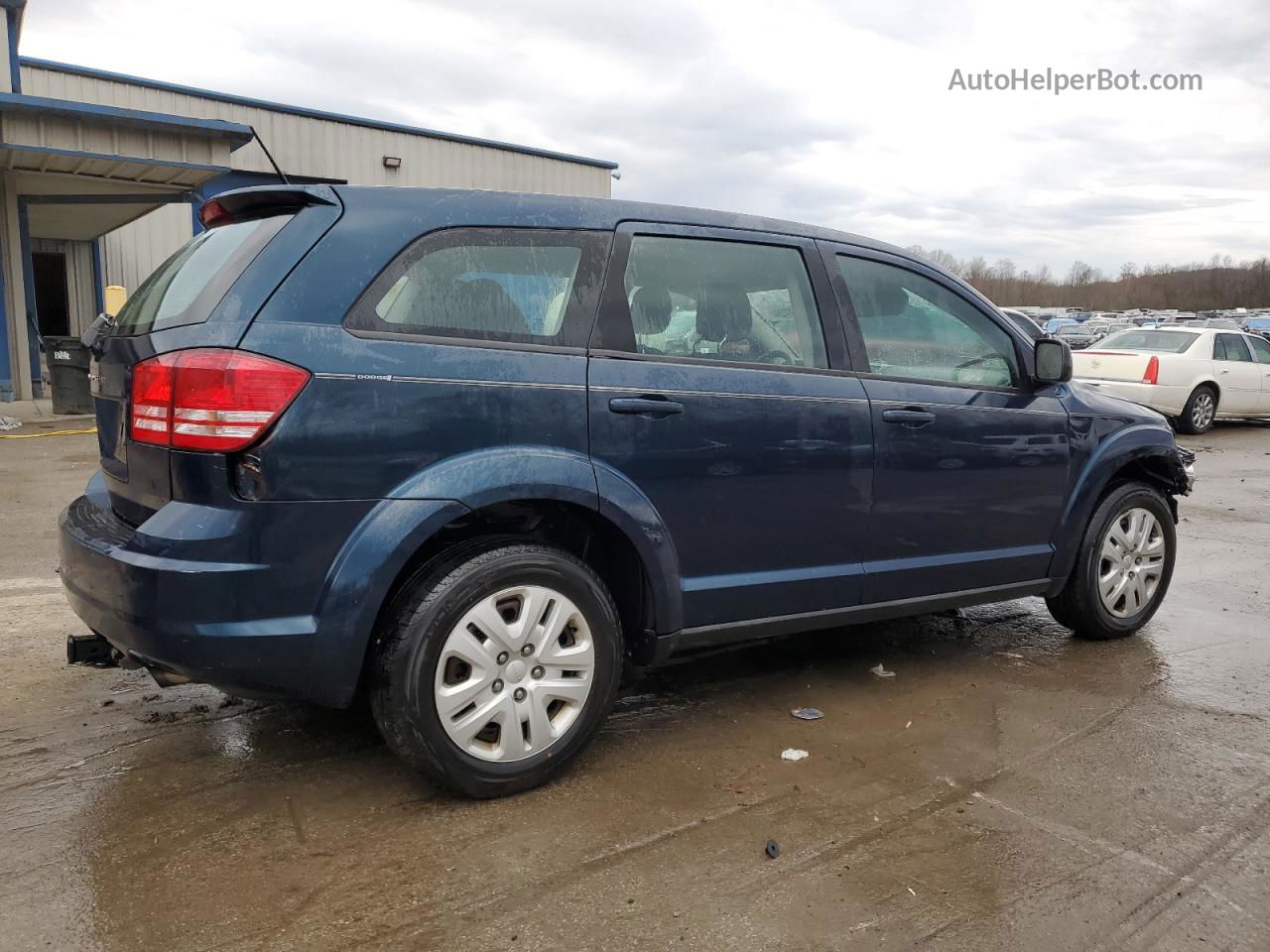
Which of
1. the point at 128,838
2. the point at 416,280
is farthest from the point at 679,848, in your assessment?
the point at 416,280

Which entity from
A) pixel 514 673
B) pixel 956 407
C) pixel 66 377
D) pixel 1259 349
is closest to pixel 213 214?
pixel 514 673

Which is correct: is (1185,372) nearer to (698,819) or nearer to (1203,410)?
(1203,410)

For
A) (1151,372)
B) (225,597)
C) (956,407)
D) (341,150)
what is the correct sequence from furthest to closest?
(341,150)
(1151,372)
(956,407)
(225,597)

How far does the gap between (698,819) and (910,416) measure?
177 centimetres

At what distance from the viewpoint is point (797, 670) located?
14.5 ft

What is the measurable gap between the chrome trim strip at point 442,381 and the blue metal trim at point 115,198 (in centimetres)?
1527

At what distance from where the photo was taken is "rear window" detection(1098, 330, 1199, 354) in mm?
15599

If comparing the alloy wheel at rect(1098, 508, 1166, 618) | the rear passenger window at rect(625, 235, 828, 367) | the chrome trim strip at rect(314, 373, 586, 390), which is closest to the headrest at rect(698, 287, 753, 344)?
the rear passenger window at rect(625, 235, 828, 367)

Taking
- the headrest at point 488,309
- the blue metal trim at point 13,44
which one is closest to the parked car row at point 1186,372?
the headrest at point 488,309

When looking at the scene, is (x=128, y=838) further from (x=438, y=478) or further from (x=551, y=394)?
(x=551, y=394)

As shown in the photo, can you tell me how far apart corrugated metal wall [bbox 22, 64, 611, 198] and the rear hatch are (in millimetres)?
16926

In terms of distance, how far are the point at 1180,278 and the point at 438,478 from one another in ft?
439

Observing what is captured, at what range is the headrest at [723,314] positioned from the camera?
142 inches

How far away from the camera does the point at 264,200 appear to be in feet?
10.4
